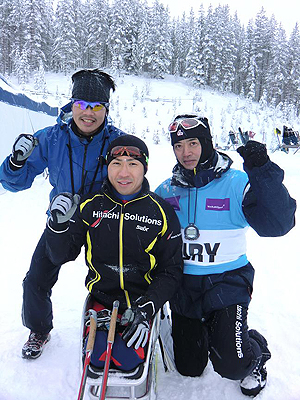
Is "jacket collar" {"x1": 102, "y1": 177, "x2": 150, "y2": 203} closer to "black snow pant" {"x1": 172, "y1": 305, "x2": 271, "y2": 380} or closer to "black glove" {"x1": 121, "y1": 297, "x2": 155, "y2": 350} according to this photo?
"black glove" {"x1": 121, "y1": 297, "x2": 155, "y2": 350}

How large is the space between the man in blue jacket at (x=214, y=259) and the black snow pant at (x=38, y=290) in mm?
1057

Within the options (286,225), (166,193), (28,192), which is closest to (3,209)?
(28,192)

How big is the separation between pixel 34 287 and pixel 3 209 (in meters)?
4.30

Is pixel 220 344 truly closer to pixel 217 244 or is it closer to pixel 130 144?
pixel 217 244

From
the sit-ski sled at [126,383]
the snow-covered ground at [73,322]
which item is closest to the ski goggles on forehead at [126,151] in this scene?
the sit-ski sled at [126,383]

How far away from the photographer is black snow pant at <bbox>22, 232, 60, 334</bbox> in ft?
7.55

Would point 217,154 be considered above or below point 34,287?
above

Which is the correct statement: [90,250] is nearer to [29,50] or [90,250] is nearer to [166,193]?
[166,193]

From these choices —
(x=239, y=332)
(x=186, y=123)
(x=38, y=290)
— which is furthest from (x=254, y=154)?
(x=38, y=290)

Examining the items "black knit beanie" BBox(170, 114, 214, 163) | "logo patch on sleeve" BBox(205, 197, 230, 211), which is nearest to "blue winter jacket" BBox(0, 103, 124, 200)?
"black knit beanie" BBox(170, 114, 214, 163)

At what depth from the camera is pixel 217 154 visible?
2.37 m

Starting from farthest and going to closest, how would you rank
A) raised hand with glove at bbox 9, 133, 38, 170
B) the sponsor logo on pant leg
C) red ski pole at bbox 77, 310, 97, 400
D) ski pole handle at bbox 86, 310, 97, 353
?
raised hand with glove at bbox 9, 133, 38, 170
the sponsor logo on pant leg
ski pole handle at bbox 86, 310, 97, 353
red ski pole at bbox 77, 310, 97, 400

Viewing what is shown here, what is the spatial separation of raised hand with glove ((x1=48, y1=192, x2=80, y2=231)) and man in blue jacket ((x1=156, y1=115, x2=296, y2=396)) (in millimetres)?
883

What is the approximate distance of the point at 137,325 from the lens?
1638 mm
